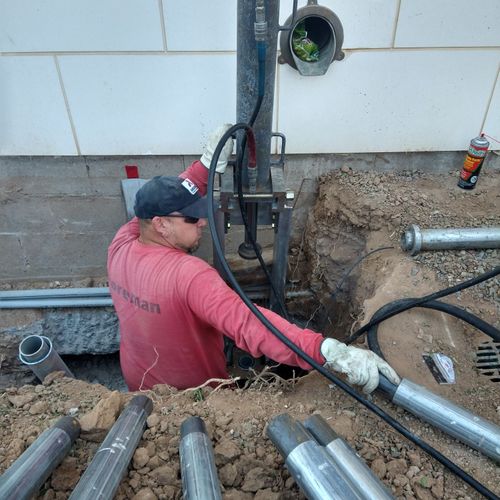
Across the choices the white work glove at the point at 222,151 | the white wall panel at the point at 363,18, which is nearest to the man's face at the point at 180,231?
the white work glove at the point at 222,151

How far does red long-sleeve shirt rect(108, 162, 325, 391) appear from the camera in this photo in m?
1.65

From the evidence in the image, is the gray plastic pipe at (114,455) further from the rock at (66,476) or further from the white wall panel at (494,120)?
the white wall panel at (494,120)

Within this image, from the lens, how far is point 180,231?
2.03m

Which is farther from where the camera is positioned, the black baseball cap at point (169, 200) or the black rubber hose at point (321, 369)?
the black baseball cap at point (169, 200)

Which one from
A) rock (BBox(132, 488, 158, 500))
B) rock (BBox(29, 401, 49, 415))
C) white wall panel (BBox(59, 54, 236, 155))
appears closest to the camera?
rock (BBox(132, 488, 158, 500))

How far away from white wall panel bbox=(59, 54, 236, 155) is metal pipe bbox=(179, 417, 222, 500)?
1853mm

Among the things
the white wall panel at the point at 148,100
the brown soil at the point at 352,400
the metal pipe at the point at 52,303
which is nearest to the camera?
the brown soil at the point at 352,400

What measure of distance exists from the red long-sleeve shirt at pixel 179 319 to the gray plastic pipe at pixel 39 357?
1.20 feet

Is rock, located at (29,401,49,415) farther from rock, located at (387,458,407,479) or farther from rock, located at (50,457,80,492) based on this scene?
rock, located at (387,458,407,479)

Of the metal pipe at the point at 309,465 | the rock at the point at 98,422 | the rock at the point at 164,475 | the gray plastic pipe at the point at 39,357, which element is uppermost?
the metal pipe at the point at 309,465

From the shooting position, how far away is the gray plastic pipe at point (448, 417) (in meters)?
1.52

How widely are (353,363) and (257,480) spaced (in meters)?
0.52

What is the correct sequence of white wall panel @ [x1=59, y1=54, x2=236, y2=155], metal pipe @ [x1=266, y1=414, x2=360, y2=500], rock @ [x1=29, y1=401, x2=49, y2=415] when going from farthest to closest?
white wall panel @ [x1=59, y1=54, x2=236, y2=155] < rock @ [x1=29, y1=401, x2=49, y2=415] < metal pipe @ [x1=266, y1=414, x2=360, y2=500]

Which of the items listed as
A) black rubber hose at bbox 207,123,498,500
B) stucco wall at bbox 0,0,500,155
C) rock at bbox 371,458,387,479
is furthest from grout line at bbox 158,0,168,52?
rock at bbox 371,458,387,479
